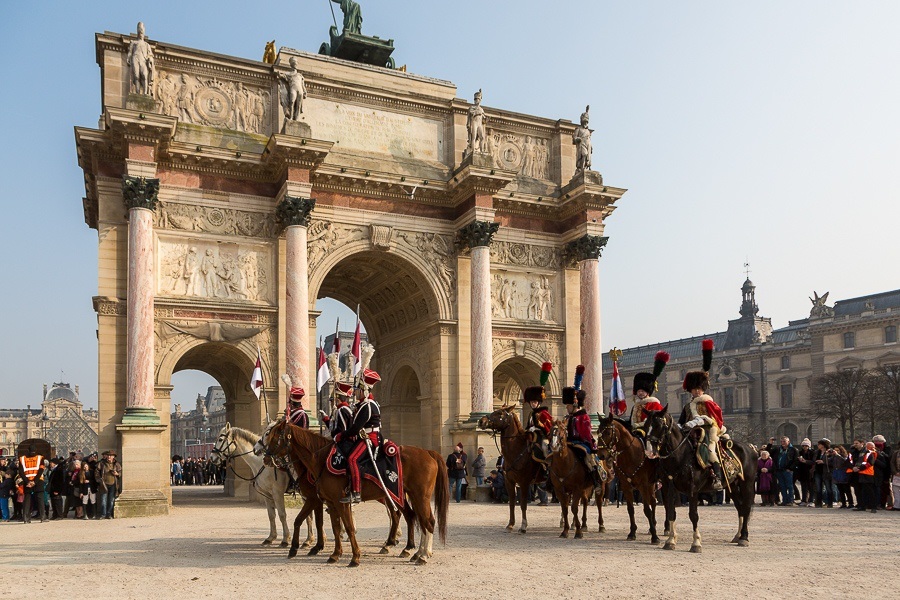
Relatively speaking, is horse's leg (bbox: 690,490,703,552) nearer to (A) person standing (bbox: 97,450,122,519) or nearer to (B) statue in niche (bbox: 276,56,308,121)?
(A) person standing (bbox: 97,450,122,519)

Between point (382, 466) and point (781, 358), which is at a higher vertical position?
point (781, 358)

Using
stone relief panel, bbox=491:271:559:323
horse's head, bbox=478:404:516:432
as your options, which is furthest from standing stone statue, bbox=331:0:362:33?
horse's head, bbox=478:404:516:432

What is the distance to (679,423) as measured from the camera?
1493 cm

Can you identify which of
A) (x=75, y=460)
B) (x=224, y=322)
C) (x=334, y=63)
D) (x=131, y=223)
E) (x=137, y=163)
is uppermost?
(x=334, y=63)

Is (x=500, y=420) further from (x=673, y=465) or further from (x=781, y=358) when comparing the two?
(x=781, y=358)

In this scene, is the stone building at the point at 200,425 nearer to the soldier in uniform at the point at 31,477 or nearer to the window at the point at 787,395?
the window at the point at 787,395

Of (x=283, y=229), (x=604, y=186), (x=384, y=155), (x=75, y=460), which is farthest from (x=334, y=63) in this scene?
(x=75, y=460)

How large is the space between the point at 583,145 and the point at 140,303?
54.3 feet

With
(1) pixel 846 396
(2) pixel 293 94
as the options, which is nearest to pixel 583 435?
(2) pixel 293 94

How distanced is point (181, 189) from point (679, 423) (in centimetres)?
1768

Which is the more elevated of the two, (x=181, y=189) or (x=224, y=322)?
(x=181, y=189)

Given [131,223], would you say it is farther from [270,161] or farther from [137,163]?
[270,161]

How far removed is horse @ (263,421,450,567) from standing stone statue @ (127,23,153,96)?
15.6 m

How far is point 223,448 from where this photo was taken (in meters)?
15.5
